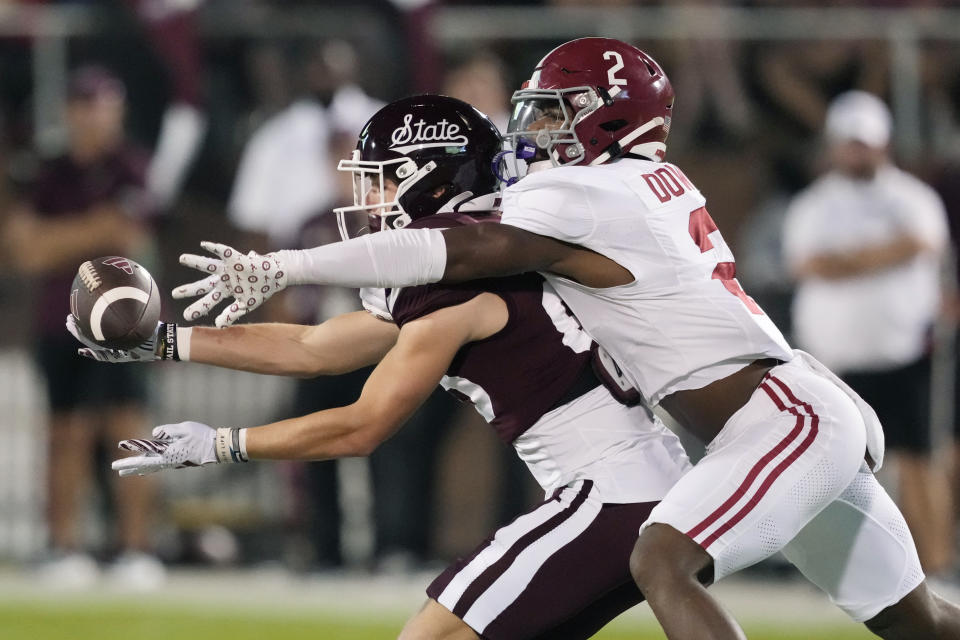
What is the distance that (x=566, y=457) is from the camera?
404 centimetres

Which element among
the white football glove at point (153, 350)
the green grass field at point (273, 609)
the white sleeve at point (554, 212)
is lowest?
the green grass field at point (273, 609)

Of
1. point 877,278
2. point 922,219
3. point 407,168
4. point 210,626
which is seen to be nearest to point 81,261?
point 210,626

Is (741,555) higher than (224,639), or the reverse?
(741,555)

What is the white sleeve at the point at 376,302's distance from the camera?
424 centimetres

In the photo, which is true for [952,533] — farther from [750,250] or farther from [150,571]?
[150,571]

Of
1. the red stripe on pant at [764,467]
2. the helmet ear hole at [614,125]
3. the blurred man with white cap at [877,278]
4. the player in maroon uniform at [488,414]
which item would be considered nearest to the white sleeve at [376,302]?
the player in maroon uniform at [488,414]

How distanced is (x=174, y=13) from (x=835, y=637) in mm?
4868

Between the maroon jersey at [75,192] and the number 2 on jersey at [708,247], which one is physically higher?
the number 2 on jersey at [708,247]

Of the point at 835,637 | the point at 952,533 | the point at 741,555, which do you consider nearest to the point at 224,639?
the point at 835,637

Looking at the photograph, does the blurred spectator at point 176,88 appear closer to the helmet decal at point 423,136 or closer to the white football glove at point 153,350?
the white football glove at point 153,350

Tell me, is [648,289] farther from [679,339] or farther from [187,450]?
[187,450]

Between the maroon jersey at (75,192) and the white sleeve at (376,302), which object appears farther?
the maroon jersey at (75,192)

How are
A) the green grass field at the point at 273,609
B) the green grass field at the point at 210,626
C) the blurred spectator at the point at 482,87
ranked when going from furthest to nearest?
the blurred spectator at the point at 482,87
the green grass field at the point at 273,609
the green grass field at the point at 210,626

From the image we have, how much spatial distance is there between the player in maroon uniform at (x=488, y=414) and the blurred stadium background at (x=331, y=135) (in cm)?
386
